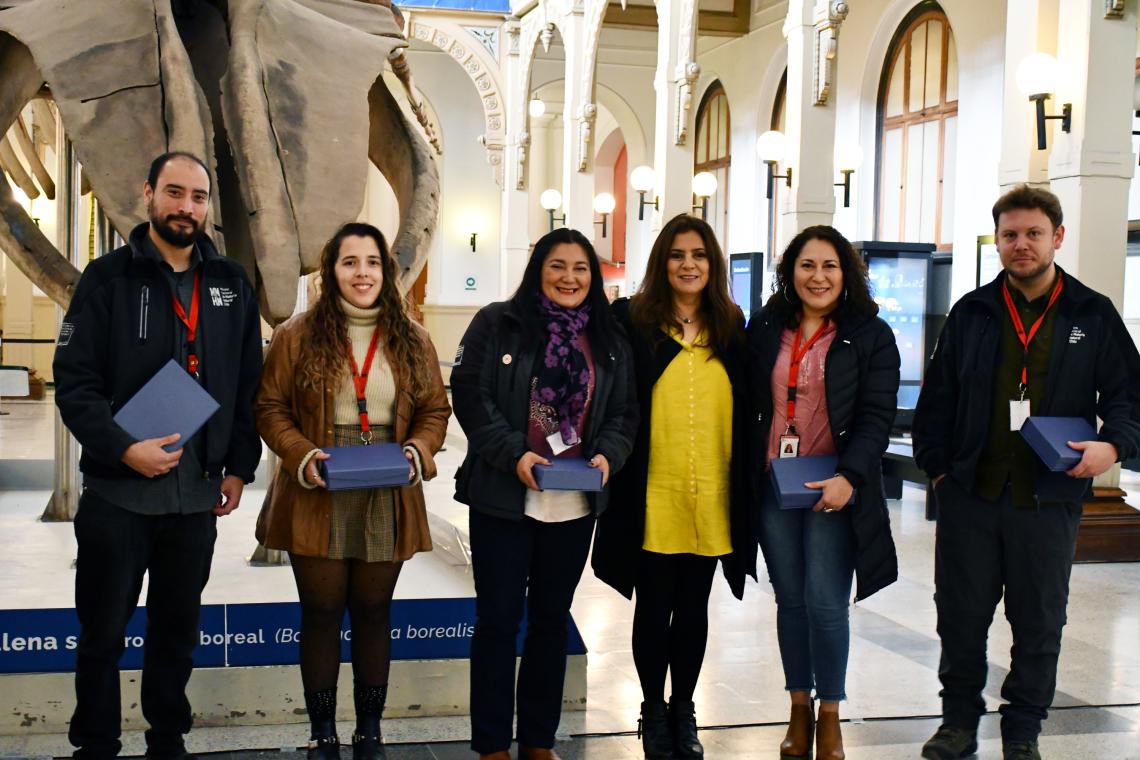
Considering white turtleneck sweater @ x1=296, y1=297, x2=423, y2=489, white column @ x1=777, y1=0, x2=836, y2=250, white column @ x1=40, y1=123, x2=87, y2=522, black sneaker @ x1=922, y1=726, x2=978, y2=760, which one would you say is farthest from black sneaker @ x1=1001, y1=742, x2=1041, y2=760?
white column @ x1=777, y1=0, x2=836, y2=250

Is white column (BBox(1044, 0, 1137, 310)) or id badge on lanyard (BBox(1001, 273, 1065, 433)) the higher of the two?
white column (BBox(1044, 0, 1137, 310))

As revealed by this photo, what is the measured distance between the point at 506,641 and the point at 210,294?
4.13 feet

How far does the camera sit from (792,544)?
3732mm

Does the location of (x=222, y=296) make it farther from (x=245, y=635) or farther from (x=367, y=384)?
(x=245, y=635)

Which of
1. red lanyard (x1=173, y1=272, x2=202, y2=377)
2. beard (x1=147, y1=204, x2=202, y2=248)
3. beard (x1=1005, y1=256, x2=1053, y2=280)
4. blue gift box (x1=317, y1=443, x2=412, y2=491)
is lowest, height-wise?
blue gift box (x1=317, y1=443, x2=412, y2=491)

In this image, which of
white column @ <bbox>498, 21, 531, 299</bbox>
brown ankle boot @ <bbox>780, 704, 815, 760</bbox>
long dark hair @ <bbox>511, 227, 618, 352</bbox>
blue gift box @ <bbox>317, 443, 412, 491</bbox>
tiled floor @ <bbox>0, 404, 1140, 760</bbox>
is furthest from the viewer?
white column @ <bbox>498, 21, 531, 299</bbox>

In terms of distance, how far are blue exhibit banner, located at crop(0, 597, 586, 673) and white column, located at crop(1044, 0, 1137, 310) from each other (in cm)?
457

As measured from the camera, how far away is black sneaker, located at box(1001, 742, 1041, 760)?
378 centimetres

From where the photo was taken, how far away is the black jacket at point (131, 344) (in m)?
3.12

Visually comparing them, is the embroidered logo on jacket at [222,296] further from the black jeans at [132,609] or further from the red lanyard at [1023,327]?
the red lanyard at [1023,327]

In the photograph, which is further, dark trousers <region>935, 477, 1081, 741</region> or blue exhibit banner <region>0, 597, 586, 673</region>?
blue exhibit banner <region>0, 597, 586, 673</region>

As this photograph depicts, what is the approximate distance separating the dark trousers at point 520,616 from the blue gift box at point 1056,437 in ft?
4.21

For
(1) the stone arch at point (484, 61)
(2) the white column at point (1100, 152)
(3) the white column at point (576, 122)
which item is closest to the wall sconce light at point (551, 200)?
(1) the stone arch at point (484, 61)

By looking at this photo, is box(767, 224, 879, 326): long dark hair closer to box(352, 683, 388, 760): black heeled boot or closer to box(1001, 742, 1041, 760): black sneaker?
box(1001, 742, 1041, 760): black sneaker
